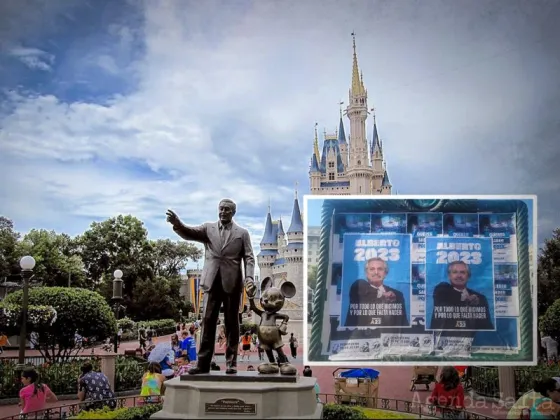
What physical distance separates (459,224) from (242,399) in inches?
167

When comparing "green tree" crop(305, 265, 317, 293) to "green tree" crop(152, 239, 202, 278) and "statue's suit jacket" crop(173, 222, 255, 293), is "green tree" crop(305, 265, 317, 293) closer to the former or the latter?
"statue's suit jacket" crop(173, 222, 255, 293)

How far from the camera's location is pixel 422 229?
26.5 ft

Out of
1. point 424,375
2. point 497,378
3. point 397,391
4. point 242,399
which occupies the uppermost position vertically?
point 242,399

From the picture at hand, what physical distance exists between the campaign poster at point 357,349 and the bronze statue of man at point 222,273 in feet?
5.26

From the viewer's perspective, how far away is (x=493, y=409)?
10.1m

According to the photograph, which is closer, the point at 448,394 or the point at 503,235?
the point at 448,394

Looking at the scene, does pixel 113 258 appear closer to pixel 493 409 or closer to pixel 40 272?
pixel 40 272

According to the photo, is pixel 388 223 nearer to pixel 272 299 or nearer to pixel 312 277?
pixel 312 277

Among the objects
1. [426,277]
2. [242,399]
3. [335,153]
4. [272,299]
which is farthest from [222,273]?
[335,153]

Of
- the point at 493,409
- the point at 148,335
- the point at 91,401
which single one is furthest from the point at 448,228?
the point at 148,335

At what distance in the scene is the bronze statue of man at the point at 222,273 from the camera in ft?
22.7

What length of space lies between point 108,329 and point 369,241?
12.3 m

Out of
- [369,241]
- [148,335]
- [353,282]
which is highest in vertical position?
[369,241]

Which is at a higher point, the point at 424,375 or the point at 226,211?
the point at 226,211
